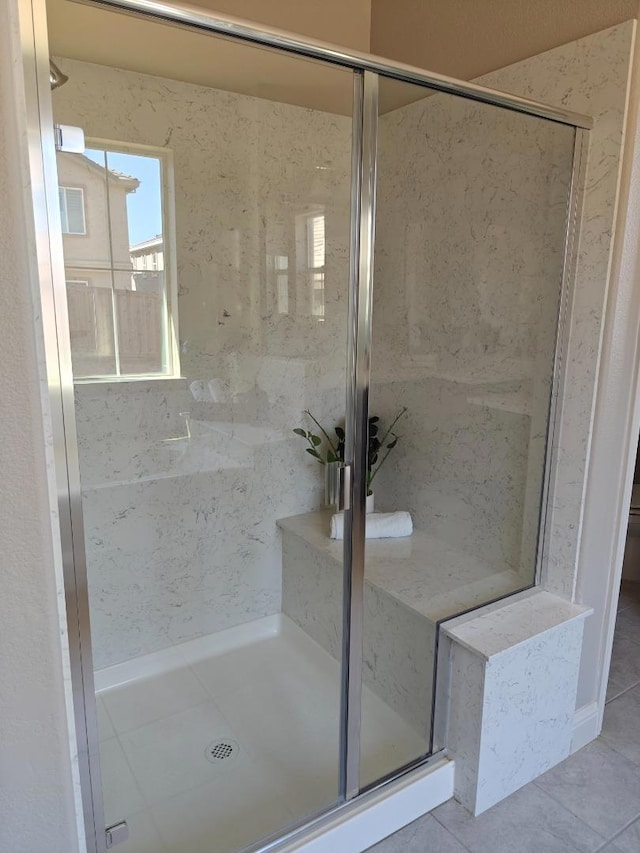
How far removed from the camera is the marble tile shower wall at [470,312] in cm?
181

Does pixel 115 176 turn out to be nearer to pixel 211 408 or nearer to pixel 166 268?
pixel 166 268

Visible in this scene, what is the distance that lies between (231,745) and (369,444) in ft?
3.65

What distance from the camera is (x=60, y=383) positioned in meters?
0.98

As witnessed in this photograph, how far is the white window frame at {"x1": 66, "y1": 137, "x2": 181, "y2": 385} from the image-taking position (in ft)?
6.83

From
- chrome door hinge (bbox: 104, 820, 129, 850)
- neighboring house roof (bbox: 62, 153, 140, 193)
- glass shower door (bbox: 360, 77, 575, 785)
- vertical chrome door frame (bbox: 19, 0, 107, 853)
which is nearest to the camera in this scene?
vertical chrome door frame (bbox: 19, 0, 107, 853)

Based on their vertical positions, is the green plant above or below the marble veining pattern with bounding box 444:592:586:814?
above

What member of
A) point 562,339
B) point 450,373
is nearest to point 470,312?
point 450,373

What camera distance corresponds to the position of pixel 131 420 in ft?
7.24

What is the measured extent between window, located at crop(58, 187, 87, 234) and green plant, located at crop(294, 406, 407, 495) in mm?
1101

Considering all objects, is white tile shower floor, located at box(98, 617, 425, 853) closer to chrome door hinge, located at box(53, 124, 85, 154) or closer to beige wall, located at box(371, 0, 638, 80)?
chrome door hinge, located at box(53, 124, 85, 154)

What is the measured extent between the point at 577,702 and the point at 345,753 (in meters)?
0.82

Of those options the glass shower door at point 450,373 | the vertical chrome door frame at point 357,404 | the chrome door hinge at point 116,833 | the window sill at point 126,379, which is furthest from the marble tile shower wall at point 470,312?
the chrome door hinge at point 116,833

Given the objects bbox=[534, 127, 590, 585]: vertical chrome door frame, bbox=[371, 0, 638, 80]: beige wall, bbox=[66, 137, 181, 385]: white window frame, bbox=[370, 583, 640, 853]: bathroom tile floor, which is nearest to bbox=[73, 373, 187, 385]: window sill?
bbox=[66, 137, 181, 385]: white window frame

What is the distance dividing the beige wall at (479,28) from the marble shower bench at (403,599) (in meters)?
1.61
